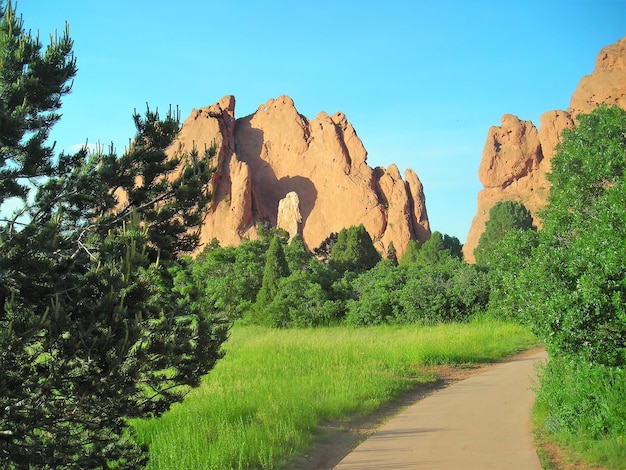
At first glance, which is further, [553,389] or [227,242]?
[227,242]

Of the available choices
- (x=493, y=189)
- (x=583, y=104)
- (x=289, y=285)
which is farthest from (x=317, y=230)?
(x=289, y=285)

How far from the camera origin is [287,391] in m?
8.82

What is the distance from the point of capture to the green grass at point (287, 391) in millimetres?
6172

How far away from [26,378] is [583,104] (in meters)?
52.1

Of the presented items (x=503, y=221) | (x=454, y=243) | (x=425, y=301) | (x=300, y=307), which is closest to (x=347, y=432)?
(x=425, y=301)

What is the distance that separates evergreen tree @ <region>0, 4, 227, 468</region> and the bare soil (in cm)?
167

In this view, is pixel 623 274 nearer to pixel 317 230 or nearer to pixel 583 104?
pixel 583 104

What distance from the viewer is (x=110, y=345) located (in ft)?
13.3

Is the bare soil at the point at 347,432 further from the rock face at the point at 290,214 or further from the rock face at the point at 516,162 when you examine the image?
the rock face at the point at 290,214

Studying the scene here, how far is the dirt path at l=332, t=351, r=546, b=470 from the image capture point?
5.80 m

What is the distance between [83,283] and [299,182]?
72245mm

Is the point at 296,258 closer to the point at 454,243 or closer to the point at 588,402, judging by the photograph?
the point at 588,402

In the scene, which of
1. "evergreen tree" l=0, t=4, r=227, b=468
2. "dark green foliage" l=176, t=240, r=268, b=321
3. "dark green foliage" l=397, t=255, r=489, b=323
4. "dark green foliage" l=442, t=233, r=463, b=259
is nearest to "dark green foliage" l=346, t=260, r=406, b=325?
Answer: "dark green foliage" l=397, t=255, r=489, b=323

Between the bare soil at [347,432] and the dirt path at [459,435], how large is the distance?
212 millimetres
